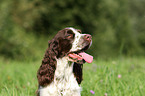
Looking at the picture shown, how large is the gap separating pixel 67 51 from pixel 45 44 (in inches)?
550

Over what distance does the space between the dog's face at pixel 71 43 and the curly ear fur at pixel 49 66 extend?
0.08 m

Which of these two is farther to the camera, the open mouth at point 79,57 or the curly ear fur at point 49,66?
the curly ear fur at point 49,66

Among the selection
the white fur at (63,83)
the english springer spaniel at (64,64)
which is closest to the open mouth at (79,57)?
the english springer spaniel at (64,64)

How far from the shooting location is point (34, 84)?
4.62 meters

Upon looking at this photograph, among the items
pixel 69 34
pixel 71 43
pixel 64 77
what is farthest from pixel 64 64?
pixel 69 34

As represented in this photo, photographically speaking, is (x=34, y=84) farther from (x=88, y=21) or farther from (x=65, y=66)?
(x=88, y=21)

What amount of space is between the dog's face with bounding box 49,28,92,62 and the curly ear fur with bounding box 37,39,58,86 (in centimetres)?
8

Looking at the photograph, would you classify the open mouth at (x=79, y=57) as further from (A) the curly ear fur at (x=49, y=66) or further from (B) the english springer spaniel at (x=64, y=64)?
(A) the curly ear fur at (x=49, y=66)

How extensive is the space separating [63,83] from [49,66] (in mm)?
352

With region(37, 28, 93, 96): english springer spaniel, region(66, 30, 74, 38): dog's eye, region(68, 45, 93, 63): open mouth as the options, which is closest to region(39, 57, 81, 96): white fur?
region(37, 28, 93, 96): english springer spaniel

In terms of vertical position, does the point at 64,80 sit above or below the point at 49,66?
below

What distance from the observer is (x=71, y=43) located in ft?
10.9

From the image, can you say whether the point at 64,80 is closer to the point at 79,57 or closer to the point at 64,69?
the point at 64,69

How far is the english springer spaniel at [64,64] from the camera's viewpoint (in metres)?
3.28
